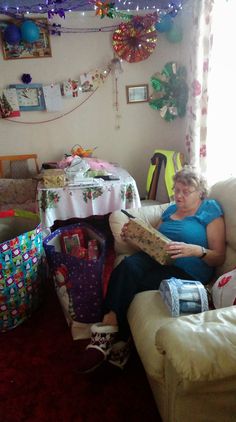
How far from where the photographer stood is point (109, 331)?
4.88 feet

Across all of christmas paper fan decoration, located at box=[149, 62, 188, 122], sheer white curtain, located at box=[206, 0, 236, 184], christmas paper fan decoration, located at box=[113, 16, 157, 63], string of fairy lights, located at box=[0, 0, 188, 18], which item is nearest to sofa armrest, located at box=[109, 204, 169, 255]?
sheer white curtain, located at box=[206, 0, 236, 184]

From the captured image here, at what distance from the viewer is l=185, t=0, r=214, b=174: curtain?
232cm

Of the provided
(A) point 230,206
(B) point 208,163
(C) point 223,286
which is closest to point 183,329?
(C) point 223,286

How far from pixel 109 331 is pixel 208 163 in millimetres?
1597

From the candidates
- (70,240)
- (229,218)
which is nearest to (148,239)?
(229,218)

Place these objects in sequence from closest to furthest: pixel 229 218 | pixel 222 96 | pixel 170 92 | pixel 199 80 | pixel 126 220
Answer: pixel 229 218
pixel 126 220
pixel 222 96
pixel 199 80
pixel 170 92

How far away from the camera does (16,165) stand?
3.12m

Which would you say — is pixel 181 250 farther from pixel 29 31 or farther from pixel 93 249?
pixel 29 31

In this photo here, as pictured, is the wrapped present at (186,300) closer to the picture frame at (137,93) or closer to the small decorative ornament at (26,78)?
the picture frame at (137,93)

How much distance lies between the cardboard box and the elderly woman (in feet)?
0.15

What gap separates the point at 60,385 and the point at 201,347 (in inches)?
37.3

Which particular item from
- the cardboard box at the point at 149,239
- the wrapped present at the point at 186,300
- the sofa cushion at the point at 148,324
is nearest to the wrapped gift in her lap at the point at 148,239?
the cardboard box at the point at 149,239

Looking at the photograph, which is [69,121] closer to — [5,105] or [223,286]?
[5,105]

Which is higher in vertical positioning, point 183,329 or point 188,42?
point 188,42
